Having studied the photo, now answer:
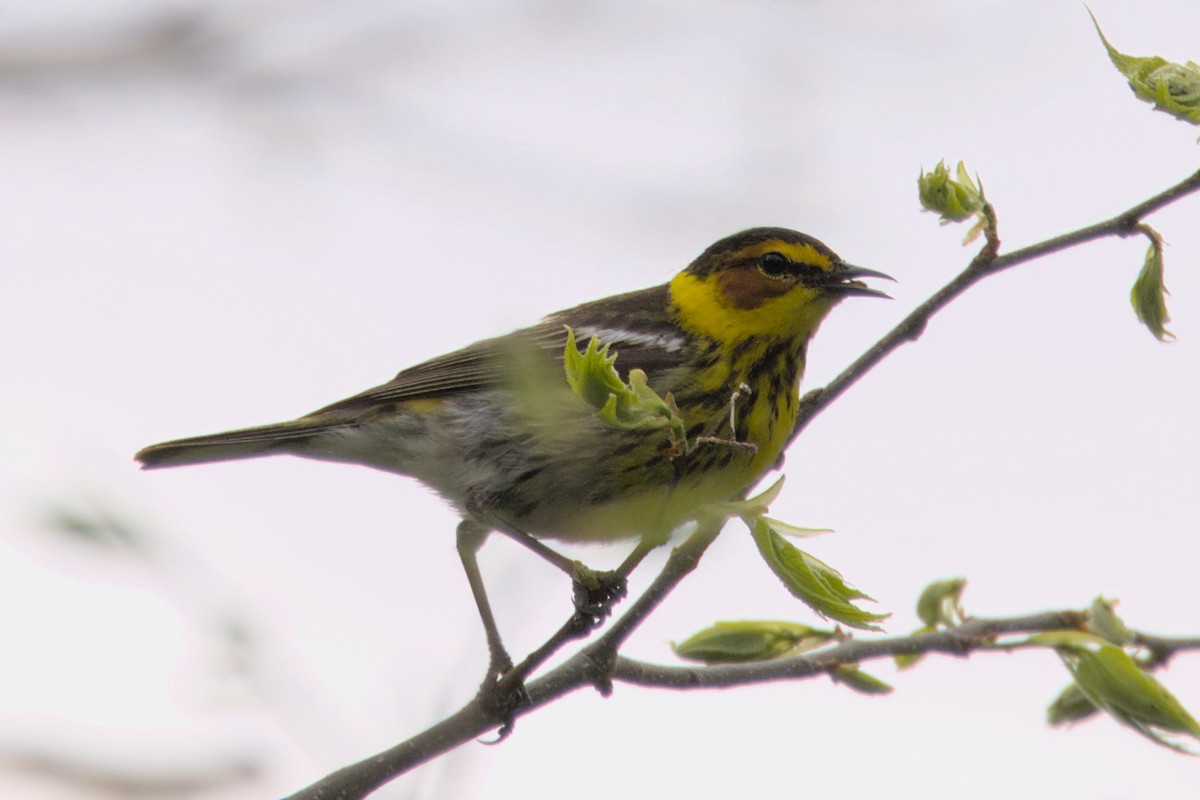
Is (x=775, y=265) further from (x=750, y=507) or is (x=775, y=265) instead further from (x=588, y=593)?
(x=750, y=507)

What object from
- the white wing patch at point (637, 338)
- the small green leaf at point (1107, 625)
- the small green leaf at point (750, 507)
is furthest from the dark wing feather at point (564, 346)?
the small green leaf at point (750, 507)

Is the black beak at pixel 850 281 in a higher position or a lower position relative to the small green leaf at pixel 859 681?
higher

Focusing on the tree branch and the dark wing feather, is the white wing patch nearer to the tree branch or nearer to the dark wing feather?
the dark wing feather

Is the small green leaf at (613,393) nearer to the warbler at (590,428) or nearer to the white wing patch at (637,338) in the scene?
the warbler at (590,428)

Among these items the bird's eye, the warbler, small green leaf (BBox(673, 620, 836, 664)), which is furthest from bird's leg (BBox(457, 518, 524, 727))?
the bird's eye

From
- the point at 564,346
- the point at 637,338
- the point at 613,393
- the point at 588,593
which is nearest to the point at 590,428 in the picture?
the point at 564,346

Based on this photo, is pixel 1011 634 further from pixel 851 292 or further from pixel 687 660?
pixel 851 292

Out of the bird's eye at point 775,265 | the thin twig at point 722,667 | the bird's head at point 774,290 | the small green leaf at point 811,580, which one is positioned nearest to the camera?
the small green leaf at point 811,580
